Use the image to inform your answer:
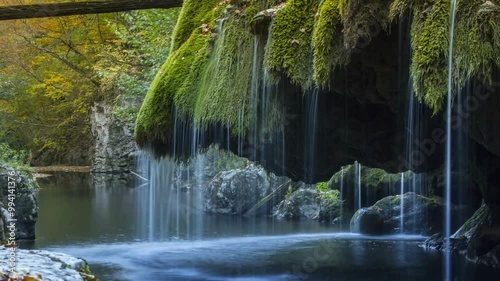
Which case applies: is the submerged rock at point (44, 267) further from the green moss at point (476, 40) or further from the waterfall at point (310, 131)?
the green moss at point (476, 40)

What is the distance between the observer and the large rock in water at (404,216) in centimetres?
1473

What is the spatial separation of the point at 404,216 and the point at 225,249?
4.70m

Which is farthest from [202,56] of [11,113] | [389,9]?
[11,113]

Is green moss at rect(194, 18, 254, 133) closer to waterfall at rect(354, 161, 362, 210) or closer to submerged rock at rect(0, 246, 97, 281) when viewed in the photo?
submerged rock at rect(0, 246, 97, 281)

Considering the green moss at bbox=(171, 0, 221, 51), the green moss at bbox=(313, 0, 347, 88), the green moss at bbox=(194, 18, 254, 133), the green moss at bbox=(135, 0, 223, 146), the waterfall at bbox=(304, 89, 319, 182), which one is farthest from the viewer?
the green moss at bbox=(171, 0, 221, 51)

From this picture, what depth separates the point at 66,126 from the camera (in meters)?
37.0

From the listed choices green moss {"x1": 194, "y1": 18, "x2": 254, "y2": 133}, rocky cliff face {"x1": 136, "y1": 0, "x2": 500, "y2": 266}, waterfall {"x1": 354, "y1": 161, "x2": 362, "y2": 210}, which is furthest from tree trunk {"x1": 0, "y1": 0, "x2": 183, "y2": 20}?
waterfall {"x1": 354, "y1": 161, "x2": 362, "y2": 210}

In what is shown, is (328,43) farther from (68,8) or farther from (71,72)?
(71,72)

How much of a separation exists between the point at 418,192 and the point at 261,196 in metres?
6.15

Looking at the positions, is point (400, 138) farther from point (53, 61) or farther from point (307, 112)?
point (53, 61)

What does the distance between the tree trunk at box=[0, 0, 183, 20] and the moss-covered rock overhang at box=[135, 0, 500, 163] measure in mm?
724

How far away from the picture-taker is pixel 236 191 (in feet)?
66.7

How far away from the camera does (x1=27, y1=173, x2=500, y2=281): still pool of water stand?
10.5m

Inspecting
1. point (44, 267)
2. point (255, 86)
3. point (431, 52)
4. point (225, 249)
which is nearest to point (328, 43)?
point (431, 52)
